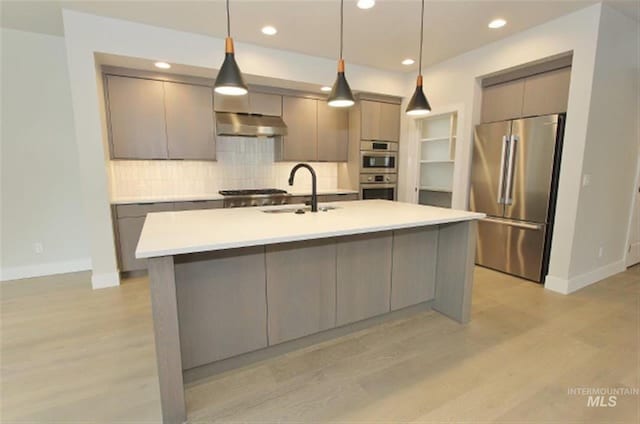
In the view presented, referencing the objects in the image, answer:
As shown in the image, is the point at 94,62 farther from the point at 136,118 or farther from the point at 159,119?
the point at 159,119

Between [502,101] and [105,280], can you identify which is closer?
[105,280]

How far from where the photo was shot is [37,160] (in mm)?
3496

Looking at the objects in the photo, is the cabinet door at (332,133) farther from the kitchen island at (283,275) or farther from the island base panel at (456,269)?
the island base panel at (456,269)

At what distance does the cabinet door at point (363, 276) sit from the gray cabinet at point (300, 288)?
0.24 ft

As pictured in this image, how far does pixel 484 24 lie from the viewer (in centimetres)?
311

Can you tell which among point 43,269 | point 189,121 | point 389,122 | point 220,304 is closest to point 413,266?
point 220,304

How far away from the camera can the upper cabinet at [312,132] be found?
4391 millimetres

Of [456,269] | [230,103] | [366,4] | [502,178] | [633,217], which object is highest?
[366,4]

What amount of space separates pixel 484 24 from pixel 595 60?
102 centimetres

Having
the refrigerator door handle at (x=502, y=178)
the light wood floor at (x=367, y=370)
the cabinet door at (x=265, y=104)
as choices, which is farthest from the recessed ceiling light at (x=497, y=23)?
the light wood floor at (x=367, y=370)

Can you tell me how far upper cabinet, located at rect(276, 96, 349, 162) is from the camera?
4.39m

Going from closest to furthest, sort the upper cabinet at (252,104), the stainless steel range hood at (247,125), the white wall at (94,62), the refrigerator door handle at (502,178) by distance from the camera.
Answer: the white wall at (94,62) < the refrigerator door handle at (502,178) < the stainless steel range hood at (247,125) < the upper cabinet at (252,104)

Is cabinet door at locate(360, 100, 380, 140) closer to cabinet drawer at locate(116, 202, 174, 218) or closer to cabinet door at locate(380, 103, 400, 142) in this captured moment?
cabinet door at locate(380, 103, 400, 142)

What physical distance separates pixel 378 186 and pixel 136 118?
3.33m
